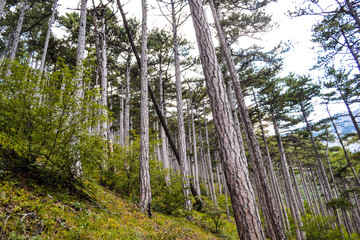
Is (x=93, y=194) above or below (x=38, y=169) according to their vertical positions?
below

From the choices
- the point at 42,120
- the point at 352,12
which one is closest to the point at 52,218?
the point at 42,120

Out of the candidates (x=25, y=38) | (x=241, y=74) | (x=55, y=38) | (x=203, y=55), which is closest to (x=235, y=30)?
(x=241, y=74)

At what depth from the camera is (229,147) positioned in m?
3.01

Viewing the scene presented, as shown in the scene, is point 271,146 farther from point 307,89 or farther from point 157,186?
point 157,186

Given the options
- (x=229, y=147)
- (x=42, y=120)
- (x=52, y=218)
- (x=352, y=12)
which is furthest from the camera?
(x=352, y=12)

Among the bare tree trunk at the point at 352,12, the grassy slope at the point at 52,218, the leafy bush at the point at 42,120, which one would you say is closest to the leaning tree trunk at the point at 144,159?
the grassy slope at the point at 52,218

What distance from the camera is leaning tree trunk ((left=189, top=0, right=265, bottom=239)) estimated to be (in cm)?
264

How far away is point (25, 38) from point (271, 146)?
29056 millimetres

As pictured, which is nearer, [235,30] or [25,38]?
[235,30]

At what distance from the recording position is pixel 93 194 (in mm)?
4418

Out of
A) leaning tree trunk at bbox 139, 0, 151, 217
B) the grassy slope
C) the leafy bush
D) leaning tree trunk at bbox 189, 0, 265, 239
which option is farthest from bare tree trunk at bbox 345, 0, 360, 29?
the grassy slope

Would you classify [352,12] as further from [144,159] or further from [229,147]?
[144,159]

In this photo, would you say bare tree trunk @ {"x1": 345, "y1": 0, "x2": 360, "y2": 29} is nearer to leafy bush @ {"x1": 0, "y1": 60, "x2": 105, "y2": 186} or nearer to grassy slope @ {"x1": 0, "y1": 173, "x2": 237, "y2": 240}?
leafy bush @ {"x1": 0, "y1": 60, "x2": 105, "y2": 186}

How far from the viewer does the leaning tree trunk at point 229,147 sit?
2637mm
